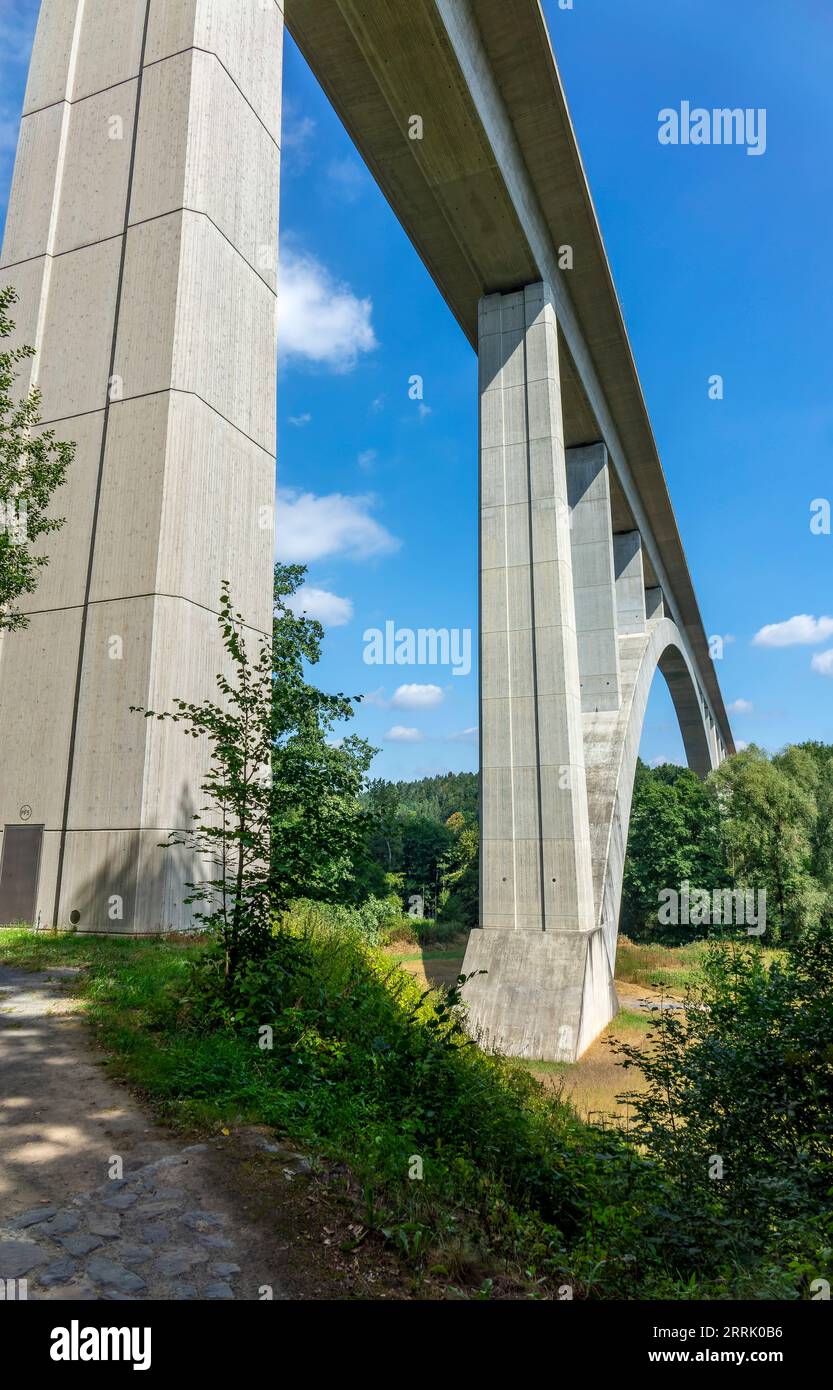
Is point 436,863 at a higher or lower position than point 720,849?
lower

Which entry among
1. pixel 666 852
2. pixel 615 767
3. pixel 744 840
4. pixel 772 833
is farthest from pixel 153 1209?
pixel 666 852

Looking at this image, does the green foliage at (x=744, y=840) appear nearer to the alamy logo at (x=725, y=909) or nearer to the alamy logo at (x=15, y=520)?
the alamy logo at (x=725, y=909)

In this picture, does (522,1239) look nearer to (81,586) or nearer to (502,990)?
(81,586)

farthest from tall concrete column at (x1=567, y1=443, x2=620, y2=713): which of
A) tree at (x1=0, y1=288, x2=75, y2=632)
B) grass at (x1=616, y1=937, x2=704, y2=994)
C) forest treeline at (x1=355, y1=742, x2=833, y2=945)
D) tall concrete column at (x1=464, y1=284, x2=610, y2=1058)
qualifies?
tree at (x1=0, y1=288, x2=75, y2=632)

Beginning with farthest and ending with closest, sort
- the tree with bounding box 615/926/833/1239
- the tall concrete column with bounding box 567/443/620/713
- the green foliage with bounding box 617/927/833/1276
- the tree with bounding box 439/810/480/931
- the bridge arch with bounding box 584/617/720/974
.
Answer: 1. the tree with bounding box 439/810/480/931
2. the tall concrete column with bounding box 567/443/620/713
3. the bridge arch with bounding box 584/617/720/974
4. the tree with bounding box 615/926/833/1239
5. the green foliage with bounding box 617/927/833/1276

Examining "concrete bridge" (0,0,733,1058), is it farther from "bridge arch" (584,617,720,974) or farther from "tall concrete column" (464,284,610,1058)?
"bridge arch" (584,617,720,974)

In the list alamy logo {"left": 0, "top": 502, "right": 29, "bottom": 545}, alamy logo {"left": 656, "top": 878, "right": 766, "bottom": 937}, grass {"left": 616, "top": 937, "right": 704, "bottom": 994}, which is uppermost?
alamy logo {"left": 0, "top": 502, "right": 29, "bottom": 545}

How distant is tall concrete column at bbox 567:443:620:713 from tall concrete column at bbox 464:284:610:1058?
5159mm
